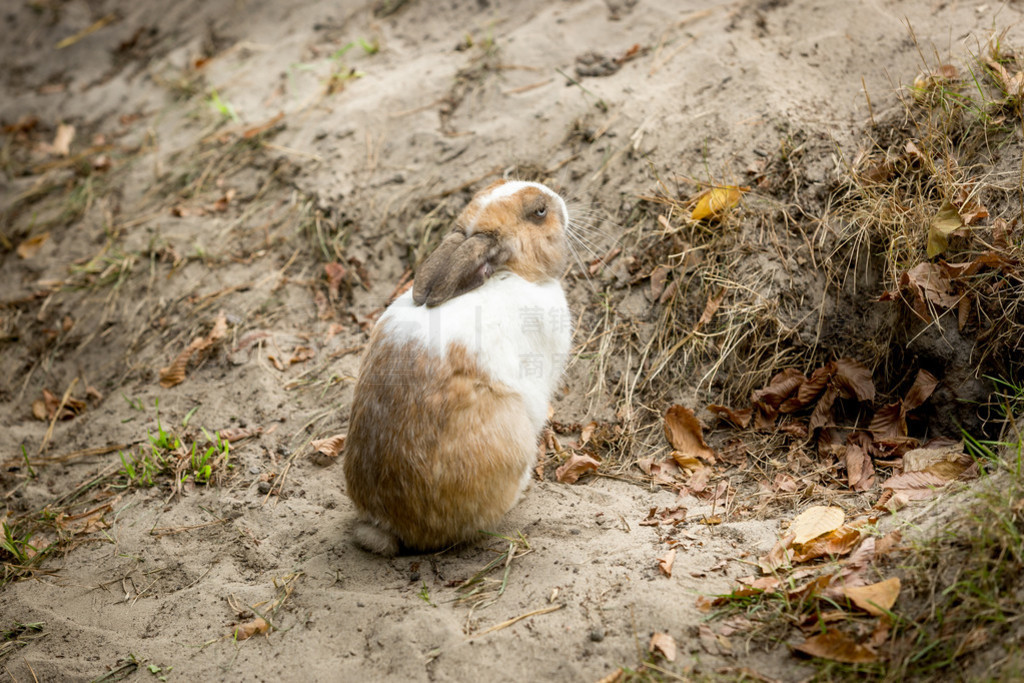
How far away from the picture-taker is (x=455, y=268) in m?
3.22

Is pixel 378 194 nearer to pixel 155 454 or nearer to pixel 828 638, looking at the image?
pixel 155 454

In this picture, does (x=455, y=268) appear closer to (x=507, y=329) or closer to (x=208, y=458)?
(x=507, y=329)

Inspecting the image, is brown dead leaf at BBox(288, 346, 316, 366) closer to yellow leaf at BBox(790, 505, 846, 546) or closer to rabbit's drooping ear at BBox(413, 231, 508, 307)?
rabbit's drooping ear at BBox(413, 231, 508, 307)

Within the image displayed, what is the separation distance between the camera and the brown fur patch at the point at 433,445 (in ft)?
10.1

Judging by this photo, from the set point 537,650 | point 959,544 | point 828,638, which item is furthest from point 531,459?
point 959,544

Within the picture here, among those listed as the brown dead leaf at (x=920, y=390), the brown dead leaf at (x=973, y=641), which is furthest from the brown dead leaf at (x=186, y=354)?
the brown dead leaf at (x=973, y=641)

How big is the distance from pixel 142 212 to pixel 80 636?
Answer: 11.0ft

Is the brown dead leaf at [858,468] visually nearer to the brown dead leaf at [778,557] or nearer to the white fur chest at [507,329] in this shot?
the brown dead leaf at [778,557]

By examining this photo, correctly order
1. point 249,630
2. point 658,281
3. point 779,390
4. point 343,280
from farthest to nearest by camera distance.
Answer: point 343,280
point 658,281
point 779,390
point 249,630

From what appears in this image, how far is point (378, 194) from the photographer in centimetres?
498

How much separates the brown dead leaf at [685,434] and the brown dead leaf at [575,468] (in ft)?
1.31

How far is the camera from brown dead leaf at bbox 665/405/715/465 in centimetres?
371

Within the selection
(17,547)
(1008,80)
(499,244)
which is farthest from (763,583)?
(17,547)

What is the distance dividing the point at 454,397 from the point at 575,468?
88 centimetres
